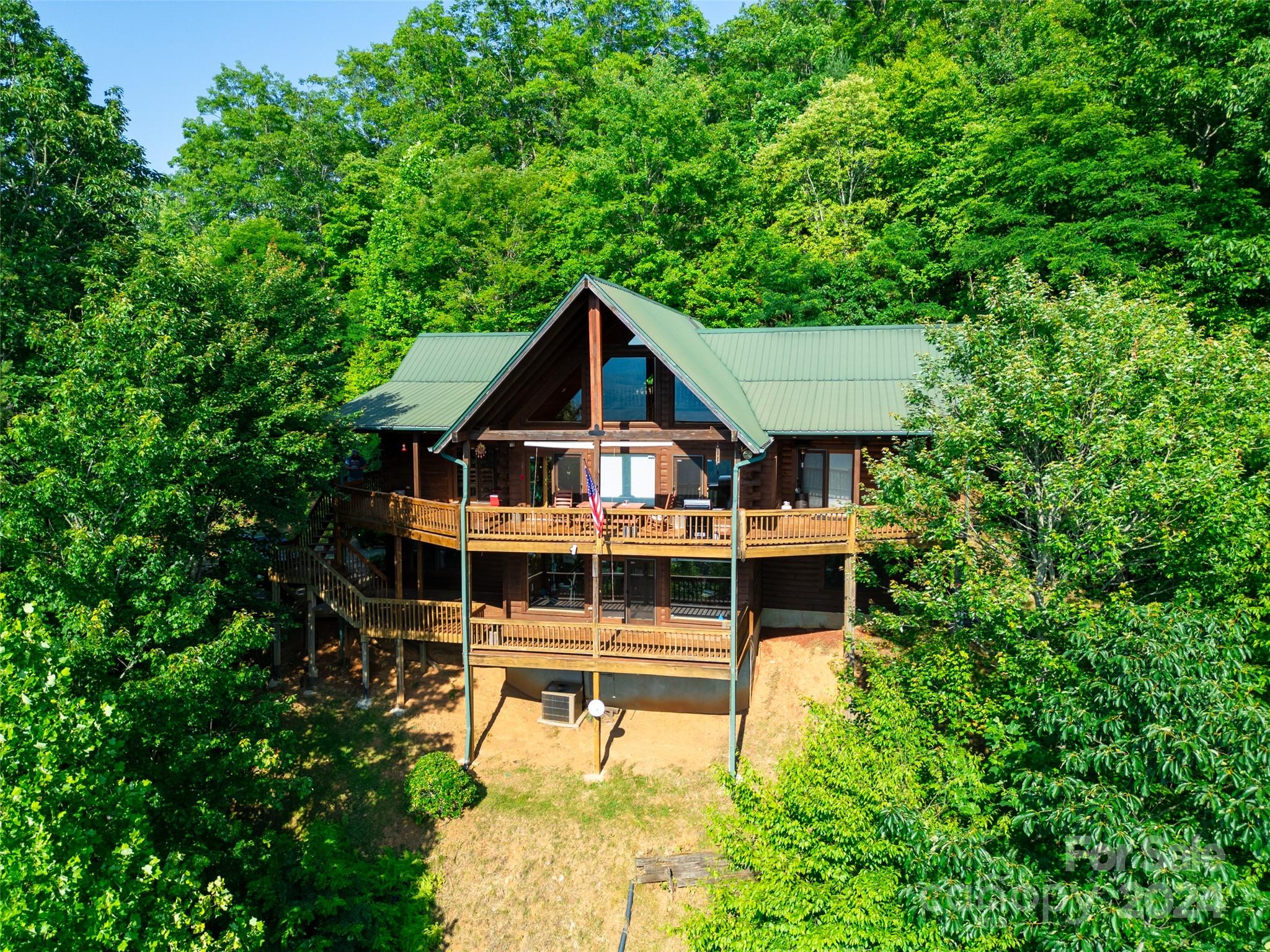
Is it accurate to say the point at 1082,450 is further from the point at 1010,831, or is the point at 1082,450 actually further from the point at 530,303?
the point at 530,303

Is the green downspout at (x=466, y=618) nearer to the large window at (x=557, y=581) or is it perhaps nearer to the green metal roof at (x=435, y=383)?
the large window at (x=557, y=581)

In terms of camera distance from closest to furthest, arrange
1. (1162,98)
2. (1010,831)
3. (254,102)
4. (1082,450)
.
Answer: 1. (1010,831)
2. (1082,450)
3. (1162,98)
4. (254,102)

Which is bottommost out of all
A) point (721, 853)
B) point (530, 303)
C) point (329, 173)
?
point (721, 853)

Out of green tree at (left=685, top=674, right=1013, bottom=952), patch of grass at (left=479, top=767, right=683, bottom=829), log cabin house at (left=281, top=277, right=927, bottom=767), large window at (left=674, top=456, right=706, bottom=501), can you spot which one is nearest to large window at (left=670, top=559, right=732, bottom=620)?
log cabin house at (left=281, top=277, right=927, bottom=767)

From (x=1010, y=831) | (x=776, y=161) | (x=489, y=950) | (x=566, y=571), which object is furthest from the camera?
(x=776, y=161)

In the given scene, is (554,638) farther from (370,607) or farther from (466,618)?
(370,607)

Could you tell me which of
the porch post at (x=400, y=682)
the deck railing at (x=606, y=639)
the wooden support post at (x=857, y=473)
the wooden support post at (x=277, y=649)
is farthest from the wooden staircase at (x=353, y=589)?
the wooden support post at (x=857, y=473)

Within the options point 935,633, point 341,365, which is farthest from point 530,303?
point 935,633
